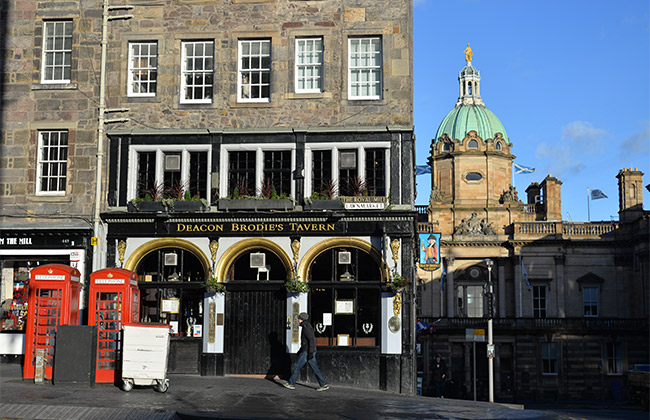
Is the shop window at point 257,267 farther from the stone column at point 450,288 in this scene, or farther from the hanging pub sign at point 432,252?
the stone column at point 450,288

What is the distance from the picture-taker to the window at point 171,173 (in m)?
24.5

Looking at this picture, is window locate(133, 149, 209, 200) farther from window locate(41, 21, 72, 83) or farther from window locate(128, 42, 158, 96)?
window locate(41, 21, 72, 83)

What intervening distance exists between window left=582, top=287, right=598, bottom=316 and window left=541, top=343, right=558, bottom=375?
4253 mm

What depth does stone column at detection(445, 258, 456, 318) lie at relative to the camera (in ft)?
199

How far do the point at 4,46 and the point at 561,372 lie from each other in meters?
46.7

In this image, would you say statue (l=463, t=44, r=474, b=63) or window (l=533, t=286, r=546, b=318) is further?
statue (l=463, t=44, r=474, b=63)

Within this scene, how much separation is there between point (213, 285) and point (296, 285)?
8.43 ft

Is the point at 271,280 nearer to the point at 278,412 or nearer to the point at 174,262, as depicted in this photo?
the point at 174,262

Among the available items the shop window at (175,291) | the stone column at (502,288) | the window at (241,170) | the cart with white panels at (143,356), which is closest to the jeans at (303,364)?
the cart with white panels at (143,356)

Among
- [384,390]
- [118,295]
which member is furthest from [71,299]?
[384,390]

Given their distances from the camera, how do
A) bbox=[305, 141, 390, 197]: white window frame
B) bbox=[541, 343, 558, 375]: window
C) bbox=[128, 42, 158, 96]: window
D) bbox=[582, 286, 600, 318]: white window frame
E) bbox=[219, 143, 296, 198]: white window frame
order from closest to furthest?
bbox=[305, 141, 390, 197]: white window frame, bbox=[219, 143, 296, 198]: white window frame, bbox=[128, 42, 158, 96]: window, bbox=[541, 343, 558, 375]: window, bbox=[582, 286, 600, 318]: white window frame

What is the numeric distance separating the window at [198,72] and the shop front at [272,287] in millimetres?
4190

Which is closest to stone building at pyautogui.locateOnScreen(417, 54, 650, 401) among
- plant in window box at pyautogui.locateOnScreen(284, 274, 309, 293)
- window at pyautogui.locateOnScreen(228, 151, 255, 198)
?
plant in window box at pyautogui.locateOnScreen(284, 274, 309, 293)

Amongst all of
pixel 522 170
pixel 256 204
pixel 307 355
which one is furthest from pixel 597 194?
pixel 307 355
